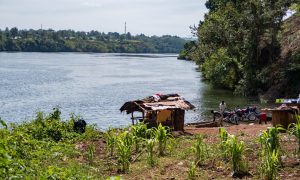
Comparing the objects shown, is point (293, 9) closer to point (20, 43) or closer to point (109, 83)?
point (109, 83)

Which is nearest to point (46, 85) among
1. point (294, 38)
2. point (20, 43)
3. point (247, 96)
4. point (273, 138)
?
point (247, 96)

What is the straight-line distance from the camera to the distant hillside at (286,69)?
127ft

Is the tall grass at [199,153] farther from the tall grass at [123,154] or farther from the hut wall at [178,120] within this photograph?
the hut wall at [178,120]

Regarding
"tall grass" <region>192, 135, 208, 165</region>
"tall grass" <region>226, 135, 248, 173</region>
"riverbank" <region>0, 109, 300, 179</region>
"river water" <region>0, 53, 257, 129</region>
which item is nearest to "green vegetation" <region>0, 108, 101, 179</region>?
"riverbank" <region>0, 109, 300, 179</region>

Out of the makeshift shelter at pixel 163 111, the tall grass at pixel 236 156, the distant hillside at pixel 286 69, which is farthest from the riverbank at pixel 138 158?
the distant hillside at pixel 286 69

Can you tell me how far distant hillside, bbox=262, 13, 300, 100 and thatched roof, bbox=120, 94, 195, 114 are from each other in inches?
709

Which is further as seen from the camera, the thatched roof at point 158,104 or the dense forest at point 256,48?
the dense forest at point 256,48

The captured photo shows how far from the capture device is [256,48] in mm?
42562

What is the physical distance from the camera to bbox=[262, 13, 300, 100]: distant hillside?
3862 centimetres

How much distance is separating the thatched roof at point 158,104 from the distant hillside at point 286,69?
709 inches

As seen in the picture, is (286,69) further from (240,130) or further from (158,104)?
(240,130)

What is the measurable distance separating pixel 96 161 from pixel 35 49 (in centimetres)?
17844


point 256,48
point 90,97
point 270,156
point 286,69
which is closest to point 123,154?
point 270,156

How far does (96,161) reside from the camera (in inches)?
550
